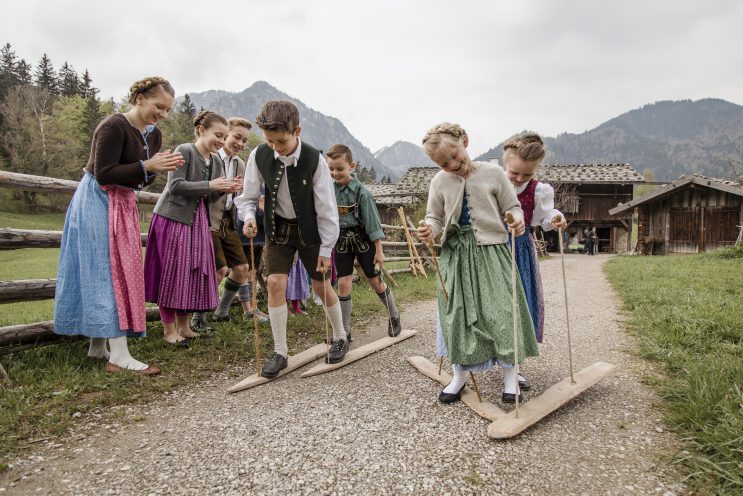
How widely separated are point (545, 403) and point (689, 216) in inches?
886

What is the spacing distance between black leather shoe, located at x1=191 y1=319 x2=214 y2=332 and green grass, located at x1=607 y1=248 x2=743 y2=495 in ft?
13.5

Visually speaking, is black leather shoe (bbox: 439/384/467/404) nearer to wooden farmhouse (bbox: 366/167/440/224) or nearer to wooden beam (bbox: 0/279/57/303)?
wooden beam (bbox: 0/279/57/303)

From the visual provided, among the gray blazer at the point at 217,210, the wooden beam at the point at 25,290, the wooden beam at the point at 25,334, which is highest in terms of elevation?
the gray blazer at the point at 217,210

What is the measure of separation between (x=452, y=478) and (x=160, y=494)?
1410 mm

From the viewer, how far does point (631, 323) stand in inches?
201

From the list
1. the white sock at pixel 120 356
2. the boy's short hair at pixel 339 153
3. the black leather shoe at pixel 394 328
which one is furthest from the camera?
the black leather shoe at pixel 394 328

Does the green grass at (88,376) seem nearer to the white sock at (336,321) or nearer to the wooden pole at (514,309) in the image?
the white sock at (336,321)

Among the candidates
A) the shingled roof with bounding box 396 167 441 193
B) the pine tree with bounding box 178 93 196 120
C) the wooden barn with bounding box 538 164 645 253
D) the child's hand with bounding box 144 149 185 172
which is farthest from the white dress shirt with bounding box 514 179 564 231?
the pine tree with bounding box 178 93 196 120

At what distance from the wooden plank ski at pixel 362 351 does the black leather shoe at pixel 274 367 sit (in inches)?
8.4

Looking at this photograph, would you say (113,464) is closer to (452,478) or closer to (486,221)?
(452,478)

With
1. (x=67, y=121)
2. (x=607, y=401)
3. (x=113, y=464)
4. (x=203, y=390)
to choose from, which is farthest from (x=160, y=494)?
(x=67, y=121)

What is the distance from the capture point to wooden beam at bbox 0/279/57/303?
11.3 feet

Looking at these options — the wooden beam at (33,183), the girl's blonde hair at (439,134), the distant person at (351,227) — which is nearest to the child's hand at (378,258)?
the distant person at (351,227)

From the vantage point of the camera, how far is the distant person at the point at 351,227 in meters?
4.21
